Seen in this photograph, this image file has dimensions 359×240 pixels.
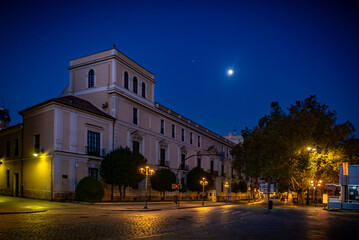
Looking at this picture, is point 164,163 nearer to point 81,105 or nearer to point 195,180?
point 195,180

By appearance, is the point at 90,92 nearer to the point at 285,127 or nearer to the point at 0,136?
the point at 0,136

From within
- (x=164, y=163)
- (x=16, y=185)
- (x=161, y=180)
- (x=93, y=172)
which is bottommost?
(x=161, y=180)

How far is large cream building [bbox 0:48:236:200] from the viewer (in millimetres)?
30234

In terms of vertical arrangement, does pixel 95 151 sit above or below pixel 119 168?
above

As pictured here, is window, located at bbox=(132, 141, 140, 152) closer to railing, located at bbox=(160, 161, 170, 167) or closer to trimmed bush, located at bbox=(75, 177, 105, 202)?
railing, located at bbox=(160, 161, 170, 167)

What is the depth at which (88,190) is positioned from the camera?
93.1 feet

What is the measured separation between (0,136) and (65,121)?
14235 mm

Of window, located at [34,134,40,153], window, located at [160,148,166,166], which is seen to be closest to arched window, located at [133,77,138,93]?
window, located at [160,148,166,166]

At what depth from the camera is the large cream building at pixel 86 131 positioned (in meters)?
30.2

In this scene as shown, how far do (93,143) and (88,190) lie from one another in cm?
689

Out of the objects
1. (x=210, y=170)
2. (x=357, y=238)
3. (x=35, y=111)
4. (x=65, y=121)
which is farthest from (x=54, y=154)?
(x=210, y=170)

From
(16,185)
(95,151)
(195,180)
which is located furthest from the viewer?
(195,180)

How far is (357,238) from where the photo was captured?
1138 cm

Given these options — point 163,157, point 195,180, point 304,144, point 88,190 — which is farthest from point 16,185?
point 304,144
